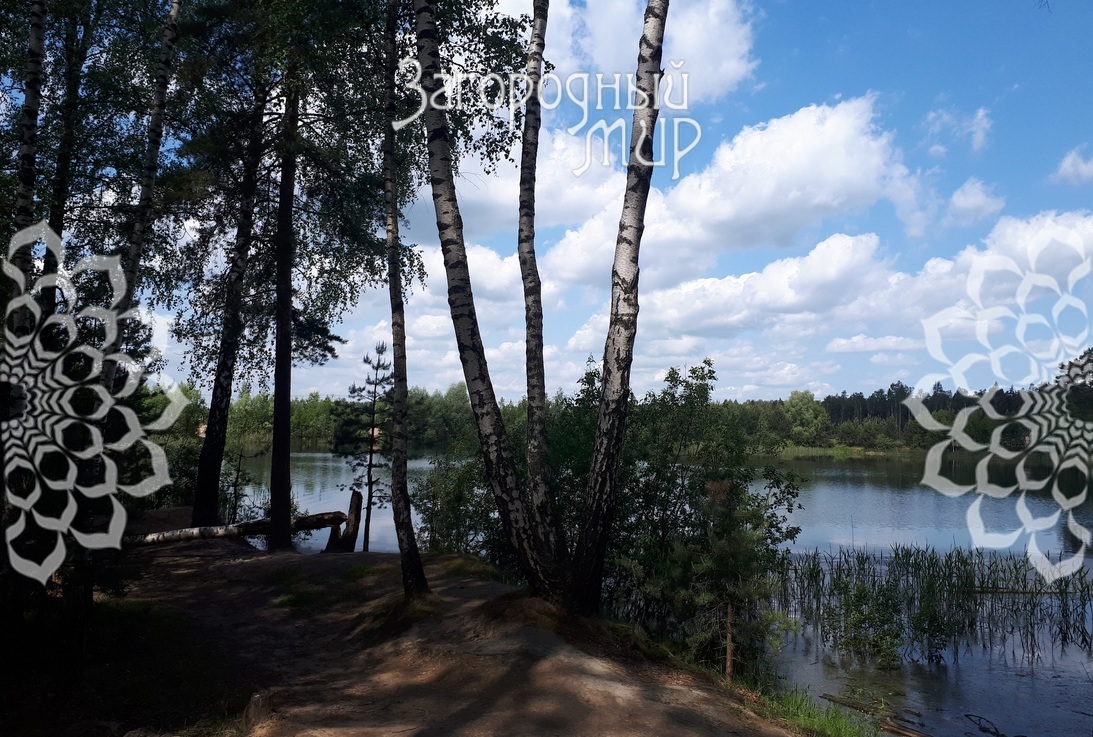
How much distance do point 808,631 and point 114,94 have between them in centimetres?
1527

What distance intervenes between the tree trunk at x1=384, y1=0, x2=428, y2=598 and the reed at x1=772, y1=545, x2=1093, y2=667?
5.10 meters

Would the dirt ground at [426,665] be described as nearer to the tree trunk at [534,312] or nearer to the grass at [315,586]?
the grass at [315,586]

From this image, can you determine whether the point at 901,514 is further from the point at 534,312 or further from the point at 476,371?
the point at 476,371

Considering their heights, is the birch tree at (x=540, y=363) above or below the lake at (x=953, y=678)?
above

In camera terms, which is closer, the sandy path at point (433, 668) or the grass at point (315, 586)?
the sandy path at point (433, 668)

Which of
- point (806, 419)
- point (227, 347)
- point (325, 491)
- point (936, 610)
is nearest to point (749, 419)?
point (936, 610)

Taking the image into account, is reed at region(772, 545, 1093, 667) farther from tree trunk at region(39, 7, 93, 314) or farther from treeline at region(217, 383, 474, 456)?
tree trunk at region(39, 7, 93, 314)

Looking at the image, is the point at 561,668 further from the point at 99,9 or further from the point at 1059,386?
the point at 1059,386

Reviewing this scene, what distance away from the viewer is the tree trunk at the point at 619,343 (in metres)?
7.70

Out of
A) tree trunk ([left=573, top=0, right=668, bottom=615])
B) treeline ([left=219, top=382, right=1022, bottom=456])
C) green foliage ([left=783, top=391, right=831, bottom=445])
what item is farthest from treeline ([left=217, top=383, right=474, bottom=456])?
green foliage ([left=783, top=391, right=831, bottom=445])

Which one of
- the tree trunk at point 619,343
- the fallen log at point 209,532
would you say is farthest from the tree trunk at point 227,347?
the tree trunk at point 619,343

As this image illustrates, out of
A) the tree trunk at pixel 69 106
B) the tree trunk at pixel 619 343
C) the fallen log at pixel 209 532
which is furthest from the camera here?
the fallen log at pixel 209 532

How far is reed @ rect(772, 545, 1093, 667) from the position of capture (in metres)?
11.4

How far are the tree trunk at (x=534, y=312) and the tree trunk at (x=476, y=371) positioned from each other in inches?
5.7
